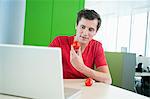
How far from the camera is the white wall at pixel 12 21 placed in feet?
8.96

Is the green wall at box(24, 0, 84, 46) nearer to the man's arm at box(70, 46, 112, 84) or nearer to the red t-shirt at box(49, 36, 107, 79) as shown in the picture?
the red t-shirt at box(49, 36, 107, 79)

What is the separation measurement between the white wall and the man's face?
4.30 ft

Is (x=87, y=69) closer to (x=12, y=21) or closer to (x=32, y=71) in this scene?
(x=32, y=71)

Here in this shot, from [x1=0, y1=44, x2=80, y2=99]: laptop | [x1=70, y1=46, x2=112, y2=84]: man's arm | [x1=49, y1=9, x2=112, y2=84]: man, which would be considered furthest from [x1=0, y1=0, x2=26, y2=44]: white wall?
[x1=0, y1=44, x2=80, y2=99]: laptop

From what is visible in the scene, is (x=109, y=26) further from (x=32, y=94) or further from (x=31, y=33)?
(x=32, y=94)

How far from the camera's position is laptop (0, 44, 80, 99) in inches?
31.9

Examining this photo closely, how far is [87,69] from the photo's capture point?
156 cm

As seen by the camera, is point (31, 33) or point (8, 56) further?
point (31, 33)

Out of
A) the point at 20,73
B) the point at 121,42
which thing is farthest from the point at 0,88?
the point at 121,42

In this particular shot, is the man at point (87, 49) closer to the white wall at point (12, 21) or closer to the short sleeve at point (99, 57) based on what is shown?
the short sleeve at point (99, 57)

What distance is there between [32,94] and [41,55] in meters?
0.18

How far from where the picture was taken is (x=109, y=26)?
30.7 feet

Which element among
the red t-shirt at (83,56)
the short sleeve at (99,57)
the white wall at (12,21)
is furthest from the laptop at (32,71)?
the white wall at (12,21)

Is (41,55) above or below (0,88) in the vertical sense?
above
